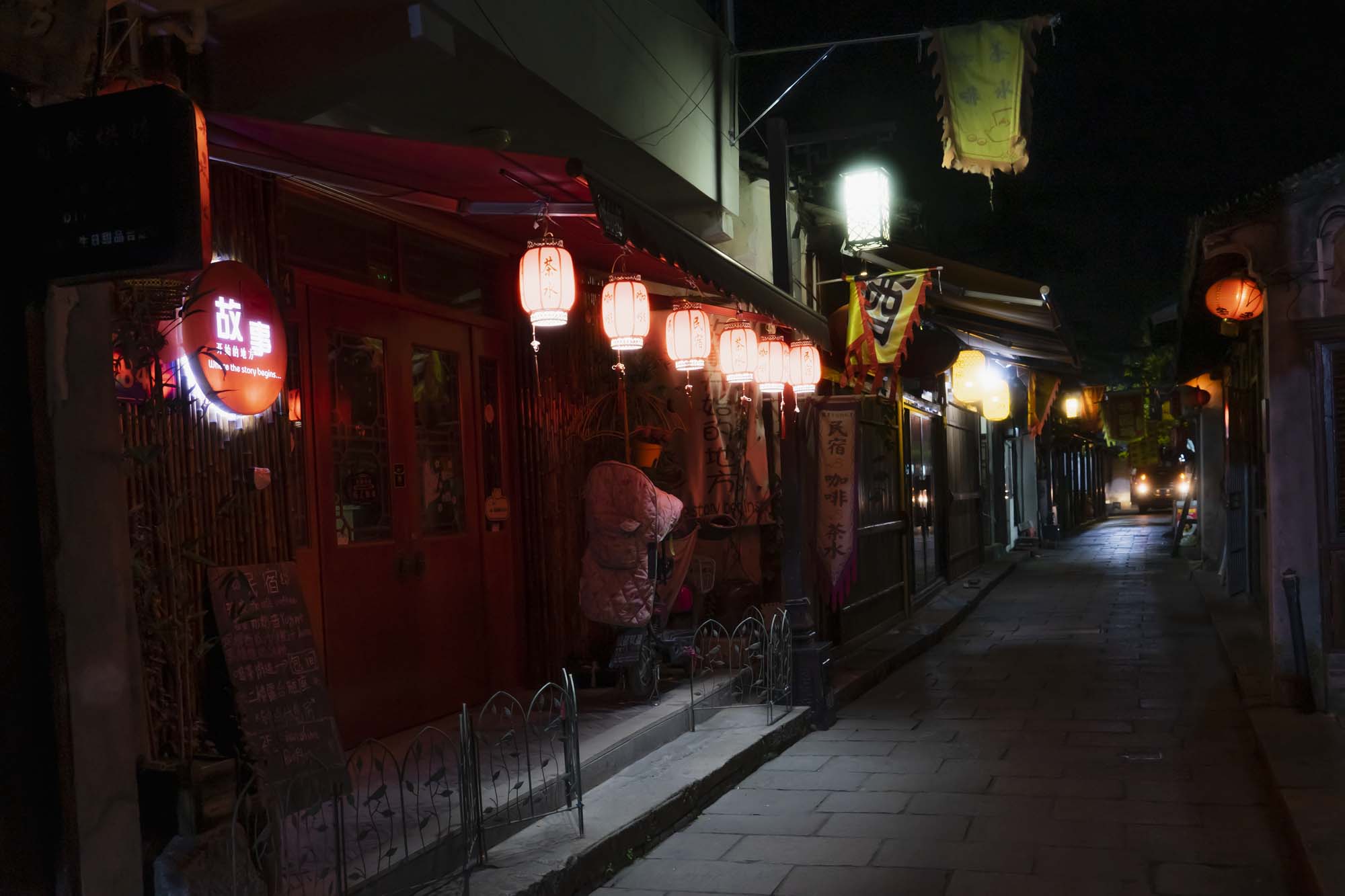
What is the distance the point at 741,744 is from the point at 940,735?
2290 mm

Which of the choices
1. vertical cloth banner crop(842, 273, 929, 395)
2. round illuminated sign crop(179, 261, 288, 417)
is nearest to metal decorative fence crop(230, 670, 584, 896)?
round illuminated sign crop(179, 261, 288, 417)

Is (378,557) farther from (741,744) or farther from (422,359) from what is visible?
(741,744)

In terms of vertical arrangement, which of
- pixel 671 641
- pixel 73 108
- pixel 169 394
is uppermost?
pixel 73 108

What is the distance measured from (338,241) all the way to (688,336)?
3.67 m

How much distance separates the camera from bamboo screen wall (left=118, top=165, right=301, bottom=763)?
18.4ft

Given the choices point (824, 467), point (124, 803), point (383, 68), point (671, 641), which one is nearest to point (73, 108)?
point (124, 803)

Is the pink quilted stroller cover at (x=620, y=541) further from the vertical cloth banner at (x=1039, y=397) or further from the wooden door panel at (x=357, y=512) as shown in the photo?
the vertical cloth banner at (x=1039, y=397)

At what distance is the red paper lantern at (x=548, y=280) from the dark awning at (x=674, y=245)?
943 millimetres

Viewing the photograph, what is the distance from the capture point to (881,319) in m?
13.7

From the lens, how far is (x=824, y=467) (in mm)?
13219

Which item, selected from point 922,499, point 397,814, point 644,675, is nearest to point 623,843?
point 397,814

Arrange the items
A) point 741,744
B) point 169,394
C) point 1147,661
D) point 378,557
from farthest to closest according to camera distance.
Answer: point 1147,661 → point 741,744 → point 378,557 → point 169,394

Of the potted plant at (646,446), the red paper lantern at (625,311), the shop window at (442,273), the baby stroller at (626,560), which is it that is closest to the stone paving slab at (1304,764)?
the baby stroller at (626,560)

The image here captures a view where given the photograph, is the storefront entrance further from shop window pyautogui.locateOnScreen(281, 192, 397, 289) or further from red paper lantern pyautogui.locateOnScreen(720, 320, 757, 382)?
shop window pyautogui.locateOnScreen(281, 192, 397, 289)
